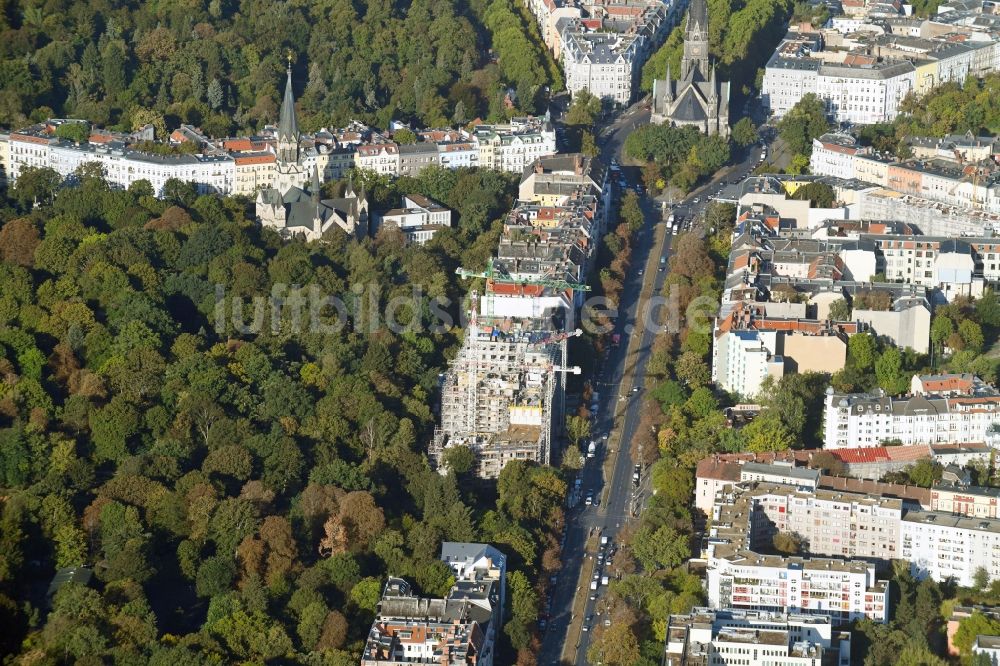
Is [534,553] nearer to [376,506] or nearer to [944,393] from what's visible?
[376,506]

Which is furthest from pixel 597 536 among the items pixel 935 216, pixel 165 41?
pixel 165 41

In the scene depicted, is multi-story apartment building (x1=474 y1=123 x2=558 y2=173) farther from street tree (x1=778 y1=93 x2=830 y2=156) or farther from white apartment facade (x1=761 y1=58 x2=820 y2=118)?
white apartment facade (x1=761 y1=58 x2=820 y2=118)

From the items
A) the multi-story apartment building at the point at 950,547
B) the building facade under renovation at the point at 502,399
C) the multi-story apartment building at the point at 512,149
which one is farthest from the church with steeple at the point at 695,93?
the multi-story apartment building at the point at 950,547

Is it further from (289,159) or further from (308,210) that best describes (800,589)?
(289,159)

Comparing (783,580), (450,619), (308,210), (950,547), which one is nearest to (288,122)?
(308,210)

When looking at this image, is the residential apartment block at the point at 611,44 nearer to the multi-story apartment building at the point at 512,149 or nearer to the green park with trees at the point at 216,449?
the multi-story apartment building at the point at 512,149

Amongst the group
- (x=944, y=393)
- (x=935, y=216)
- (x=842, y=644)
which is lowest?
(x=842, y=644)
